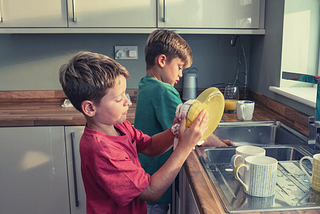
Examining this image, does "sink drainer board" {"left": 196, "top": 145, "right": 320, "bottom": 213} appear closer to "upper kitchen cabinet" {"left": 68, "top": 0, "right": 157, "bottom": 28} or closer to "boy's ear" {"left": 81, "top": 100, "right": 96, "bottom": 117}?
"boy's ear" {"left": 81, "top": 100, "right": 96, "bottom": 117}

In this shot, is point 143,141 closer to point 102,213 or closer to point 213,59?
point 102,213

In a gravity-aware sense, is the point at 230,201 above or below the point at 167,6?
below

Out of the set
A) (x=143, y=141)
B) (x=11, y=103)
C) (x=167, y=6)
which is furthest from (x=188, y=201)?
(x=11, y=103)

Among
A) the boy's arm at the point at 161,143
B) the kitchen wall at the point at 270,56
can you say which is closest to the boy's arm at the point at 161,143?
the boy's arm at the point at 161,143

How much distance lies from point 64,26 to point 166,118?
106 cm

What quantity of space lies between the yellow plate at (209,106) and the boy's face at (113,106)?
0.63 ft

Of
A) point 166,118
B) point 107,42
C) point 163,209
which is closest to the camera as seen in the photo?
point 166,118

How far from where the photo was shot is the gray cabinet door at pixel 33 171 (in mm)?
1678

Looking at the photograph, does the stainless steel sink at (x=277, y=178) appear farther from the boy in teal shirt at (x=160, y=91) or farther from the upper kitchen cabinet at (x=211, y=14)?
the upper kitchen cabinet at (x=211, y=14)

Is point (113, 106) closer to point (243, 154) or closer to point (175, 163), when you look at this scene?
point (175, 163)

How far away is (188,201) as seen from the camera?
100 centimetres

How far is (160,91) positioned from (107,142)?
16.0 inches

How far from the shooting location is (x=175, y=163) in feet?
2.70

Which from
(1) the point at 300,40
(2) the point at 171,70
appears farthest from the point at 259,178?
(1) the point at 300,40
